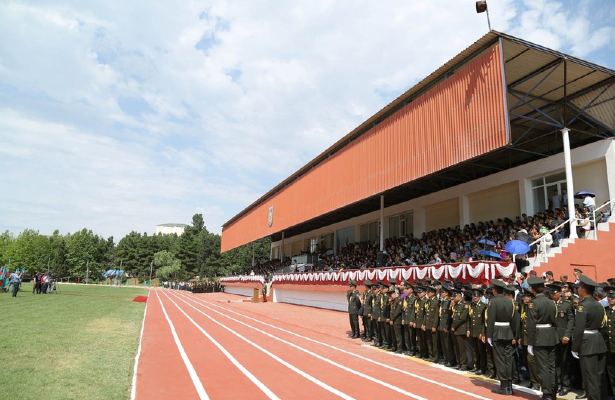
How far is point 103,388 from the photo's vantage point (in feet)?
21.3

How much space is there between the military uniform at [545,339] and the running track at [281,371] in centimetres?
63

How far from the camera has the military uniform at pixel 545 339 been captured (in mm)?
6355

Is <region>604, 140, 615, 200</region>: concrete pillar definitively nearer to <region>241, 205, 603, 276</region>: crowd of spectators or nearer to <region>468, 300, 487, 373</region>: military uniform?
<region>241, 205, 603, 276</region>: crowd of spectators

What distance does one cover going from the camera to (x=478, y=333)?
820 cm

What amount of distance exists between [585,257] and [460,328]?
7.08 meters

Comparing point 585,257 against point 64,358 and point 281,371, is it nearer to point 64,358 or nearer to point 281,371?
point 281,371

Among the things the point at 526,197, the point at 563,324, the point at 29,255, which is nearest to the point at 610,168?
the point at 526,197

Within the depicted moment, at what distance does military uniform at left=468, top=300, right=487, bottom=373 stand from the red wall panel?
764 centimetres

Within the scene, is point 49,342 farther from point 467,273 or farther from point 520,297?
point 467,273

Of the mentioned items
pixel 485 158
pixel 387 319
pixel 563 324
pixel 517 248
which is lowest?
pixel 387 319

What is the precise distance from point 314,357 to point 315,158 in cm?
2203

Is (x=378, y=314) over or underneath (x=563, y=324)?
underneath

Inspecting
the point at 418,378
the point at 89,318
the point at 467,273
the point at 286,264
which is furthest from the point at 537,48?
the point at 286,264

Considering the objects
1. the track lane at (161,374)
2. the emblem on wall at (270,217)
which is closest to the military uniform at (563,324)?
the track lane at (161,374)
